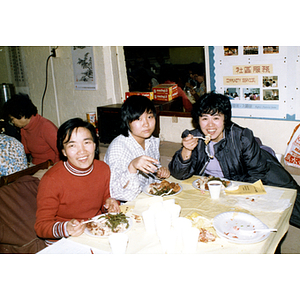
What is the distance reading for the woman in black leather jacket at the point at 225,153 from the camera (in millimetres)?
2199

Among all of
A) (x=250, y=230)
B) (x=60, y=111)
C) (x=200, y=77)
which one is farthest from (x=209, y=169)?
(x=60, y=111)

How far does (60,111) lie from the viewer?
4754 millimetres

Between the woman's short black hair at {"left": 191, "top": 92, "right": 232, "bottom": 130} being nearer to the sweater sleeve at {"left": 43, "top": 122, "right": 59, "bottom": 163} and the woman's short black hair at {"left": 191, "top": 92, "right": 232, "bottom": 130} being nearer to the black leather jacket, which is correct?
the black leather jacket

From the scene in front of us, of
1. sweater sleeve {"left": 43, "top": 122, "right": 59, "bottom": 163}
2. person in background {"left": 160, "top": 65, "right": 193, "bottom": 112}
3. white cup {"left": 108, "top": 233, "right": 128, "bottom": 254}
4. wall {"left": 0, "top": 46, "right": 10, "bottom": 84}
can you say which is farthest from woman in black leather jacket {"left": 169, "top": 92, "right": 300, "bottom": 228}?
wall {"left": 0, "top": 46, "right": 10, "bottom": 84}

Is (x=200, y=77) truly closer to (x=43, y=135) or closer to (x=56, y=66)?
(x=43, y=135)

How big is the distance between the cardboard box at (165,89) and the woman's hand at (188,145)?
5.30 ft

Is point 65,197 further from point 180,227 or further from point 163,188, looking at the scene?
point 180,227

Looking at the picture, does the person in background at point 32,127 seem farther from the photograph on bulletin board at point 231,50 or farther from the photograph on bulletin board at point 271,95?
the photograph on bulletin board at point 271,95

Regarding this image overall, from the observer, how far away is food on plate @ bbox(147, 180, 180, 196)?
1.94 m

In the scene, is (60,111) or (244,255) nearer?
(244,255)

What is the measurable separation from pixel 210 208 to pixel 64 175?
91cm

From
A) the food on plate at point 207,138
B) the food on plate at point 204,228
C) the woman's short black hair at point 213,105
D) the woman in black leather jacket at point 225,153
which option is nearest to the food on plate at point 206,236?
the food on plate at point 204,228

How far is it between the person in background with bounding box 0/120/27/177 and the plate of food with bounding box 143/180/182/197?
121 cm

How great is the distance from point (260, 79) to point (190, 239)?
7.54ft
